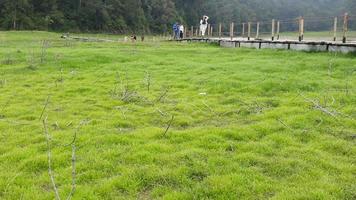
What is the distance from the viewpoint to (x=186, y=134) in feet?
26.4

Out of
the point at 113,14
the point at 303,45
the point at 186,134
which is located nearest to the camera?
the point at 186,134

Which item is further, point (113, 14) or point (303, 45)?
point (113, 14)

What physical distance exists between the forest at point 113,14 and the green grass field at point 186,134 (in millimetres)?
60633

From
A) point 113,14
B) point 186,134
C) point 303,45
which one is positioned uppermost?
point 113,14

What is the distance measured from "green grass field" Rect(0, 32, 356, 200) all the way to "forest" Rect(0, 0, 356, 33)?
60633mm

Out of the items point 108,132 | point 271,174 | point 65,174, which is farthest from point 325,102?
point 65,174

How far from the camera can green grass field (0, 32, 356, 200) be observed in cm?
583

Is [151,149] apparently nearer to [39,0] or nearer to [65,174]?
[65,174]

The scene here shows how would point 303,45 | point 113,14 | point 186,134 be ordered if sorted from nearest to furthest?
1. point 186,134
2. point 303,45
3. point 113,14

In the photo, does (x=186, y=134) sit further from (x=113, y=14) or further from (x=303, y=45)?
(x=113, y=14)

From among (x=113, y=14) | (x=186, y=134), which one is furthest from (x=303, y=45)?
(x=113, y=14)

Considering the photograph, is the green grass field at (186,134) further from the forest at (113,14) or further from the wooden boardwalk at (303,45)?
the forest at (113,14)

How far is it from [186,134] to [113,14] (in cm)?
8187

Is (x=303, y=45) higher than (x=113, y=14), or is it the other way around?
(x=113, y=14)
